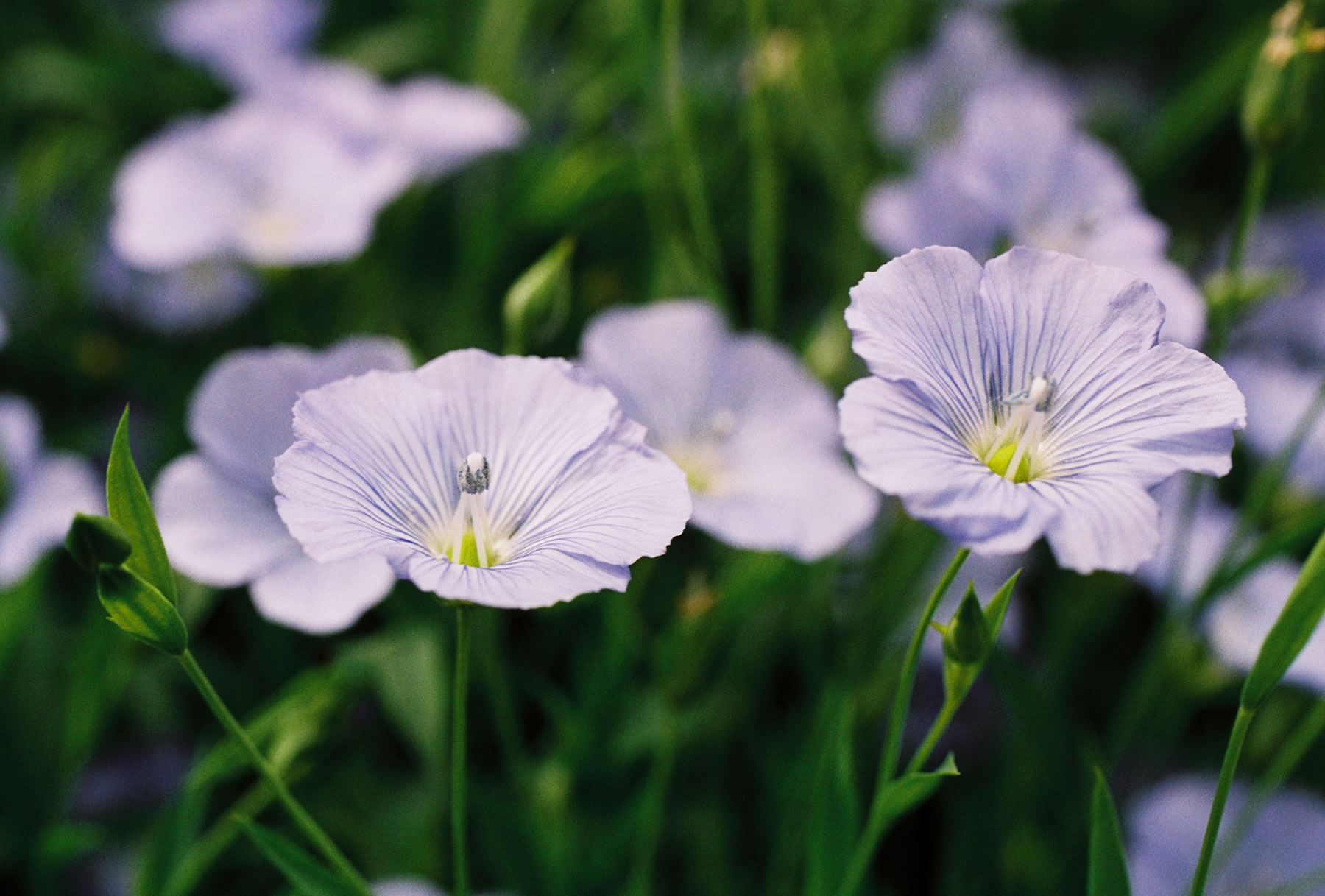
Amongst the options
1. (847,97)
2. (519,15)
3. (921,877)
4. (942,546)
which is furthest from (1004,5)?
(921,877)

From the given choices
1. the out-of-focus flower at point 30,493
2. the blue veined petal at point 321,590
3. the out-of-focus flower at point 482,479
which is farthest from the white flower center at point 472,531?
the out-of-focus flower at point 30,493

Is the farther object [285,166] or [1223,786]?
[285,166]

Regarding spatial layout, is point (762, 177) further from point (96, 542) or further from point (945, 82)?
point (96, 542)

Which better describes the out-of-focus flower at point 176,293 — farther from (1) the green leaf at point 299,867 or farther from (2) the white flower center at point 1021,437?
(2) the white flower center at point 1021,437

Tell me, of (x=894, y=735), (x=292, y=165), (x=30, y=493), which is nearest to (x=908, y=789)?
(x=894, y=735)

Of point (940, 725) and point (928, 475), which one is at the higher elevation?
point (928, 475)

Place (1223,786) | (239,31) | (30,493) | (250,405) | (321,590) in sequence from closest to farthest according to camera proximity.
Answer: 1. (1223,786)
2. (321,590)
3. (250,405)
4. (30,493)
5. (239,31)
